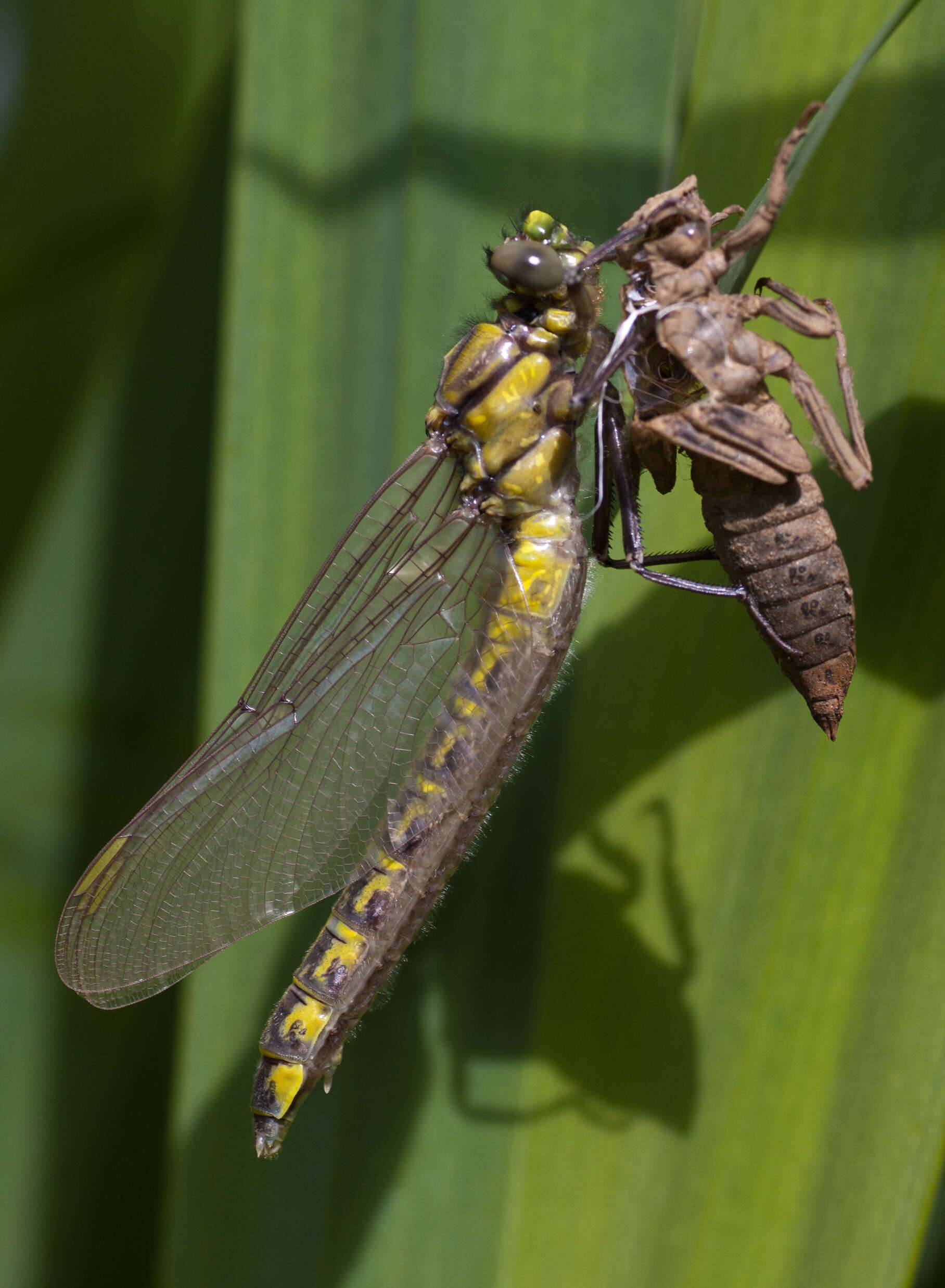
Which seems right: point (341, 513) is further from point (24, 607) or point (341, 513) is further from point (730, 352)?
point (24, 607)

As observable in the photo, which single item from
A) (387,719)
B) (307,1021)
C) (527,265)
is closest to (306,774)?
(387,719)

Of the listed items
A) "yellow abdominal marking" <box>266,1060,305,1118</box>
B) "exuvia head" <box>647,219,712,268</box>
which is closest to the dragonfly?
"yellow abdominal marking" <box>266,1060,305,1118</box>

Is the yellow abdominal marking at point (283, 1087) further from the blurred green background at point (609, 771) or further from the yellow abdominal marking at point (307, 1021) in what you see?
the blurred green background at point (609, 771)

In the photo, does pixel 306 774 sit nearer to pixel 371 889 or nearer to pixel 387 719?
pixel 387 719

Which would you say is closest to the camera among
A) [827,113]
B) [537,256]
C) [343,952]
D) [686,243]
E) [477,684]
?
[827,113]

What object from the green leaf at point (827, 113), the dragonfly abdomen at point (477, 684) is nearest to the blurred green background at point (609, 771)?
the dragonfly abdomen at point (477, 684)

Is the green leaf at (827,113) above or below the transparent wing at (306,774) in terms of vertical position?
above
